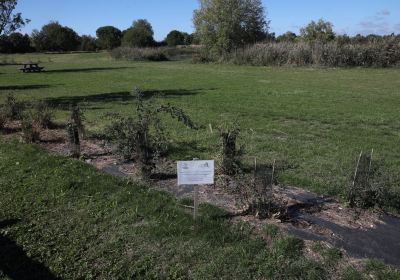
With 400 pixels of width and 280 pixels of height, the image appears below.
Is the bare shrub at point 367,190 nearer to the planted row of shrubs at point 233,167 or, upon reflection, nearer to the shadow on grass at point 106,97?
the planted row of shrubs at point 233,167

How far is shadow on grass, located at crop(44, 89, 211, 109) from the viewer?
584 inches

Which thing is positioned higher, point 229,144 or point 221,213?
point 229,144

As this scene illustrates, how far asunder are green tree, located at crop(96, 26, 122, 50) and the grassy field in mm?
53460

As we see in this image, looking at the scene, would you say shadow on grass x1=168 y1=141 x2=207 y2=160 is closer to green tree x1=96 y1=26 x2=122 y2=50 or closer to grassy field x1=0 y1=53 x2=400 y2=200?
grassy field x1=0 y1=53 x2=400 y2=200

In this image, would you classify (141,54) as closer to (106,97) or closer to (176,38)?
(106,97)

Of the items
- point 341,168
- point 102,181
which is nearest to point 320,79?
point 341,168

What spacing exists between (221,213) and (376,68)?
26308 millimetres

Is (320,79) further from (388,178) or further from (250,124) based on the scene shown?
(388,178)

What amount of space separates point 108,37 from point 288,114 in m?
67.4

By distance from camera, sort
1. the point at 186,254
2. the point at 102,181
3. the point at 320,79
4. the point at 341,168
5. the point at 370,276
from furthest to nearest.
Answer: the point at 320,79 → the point at 341,168 → the point at 102,181 → the point at 186,254 → the point at 370,276

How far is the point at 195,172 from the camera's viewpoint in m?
4.74

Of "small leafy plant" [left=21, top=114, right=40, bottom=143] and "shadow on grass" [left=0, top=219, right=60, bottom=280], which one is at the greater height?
"small leafy plant" [left=21, top=114, right=40, bottom=143]

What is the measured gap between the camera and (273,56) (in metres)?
32.8

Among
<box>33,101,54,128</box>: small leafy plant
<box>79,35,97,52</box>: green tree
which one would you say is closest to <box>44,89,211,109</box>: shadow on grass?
<box>33,101,54,128</box>: small leafy plant
